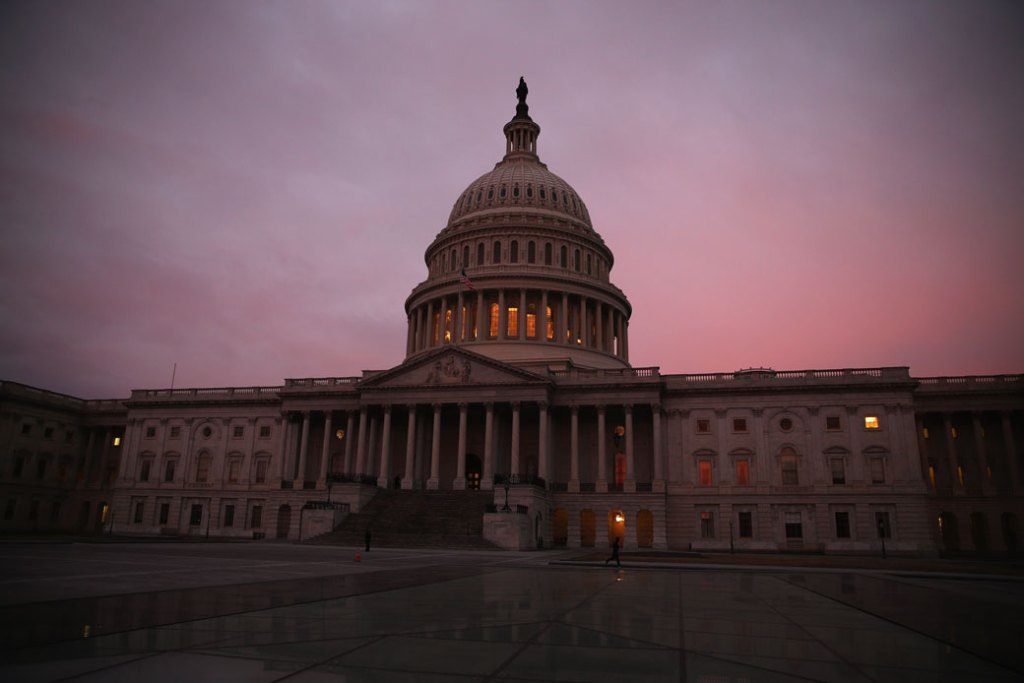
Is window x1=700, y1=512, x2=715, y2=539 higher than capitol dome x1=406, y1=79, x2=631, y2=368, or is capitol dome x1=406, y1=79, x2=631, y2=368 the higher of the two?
capitol dome x1=406, y1=79, x2=631, y2=368

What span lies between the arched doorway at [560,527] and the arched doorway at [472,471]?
10268mm

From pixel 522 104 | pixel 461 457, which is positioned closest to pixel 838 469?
pixel 461 457

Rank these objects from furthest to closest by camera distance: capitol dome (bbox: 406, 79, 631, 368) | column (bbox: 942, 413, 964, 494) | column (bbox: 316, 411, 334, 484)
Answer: capitol dome (bbox: 406, 79, 631, 368), column (bbox: 316, 411, 334, 484), column (bbox: 942, 413, 964, 494)

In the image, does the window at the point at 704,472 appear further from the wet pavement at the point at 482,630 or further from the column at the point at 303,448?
the wet pavement at the point at 482,630

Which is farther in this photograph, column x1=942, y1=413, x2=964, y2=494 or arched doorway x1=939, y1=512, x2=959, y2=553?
column x1=942, y1=413, x2=964, y2=494

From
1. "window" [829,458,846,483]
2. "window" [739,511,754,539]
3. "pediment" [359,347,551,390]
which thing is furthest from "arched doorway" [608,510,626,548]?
"window" [829,458,846,483]

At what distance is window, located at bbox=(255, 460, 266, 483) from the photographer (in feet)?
250

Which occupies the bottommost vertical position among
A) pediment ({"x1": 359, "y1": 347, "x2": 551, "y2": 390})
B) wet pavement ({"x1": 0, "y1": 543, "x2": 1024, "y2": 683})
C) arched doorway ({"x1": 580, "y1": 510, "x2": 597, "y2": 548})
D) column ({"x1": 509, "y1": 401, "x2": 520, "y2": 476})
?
wet pavement ({"x1": 0, "y1": 543, "x2": 1024, "y2": 683})

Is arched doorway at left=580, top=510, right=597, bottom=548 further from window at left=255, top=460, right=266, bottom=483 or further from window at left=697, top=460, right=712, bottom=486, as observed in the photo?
window at left=255, top=460, right=266, bottom=483

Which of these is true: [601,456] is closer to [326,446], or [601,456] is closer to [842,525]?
[842,525]

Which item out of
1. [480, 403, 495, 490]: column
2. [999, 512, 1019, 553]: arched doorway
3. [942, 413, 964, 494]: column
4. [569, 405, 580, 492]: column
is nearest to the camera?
[999, 512, 1019, 553]: arched doorway

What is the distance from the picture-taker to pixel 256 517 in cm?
7450

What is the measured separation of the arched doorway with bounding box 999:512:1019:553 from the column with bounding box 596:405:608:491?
116 ft

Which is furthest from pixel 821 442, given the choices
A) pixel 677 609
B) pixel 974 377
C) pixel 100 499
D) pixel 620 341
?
pixel 100 499
